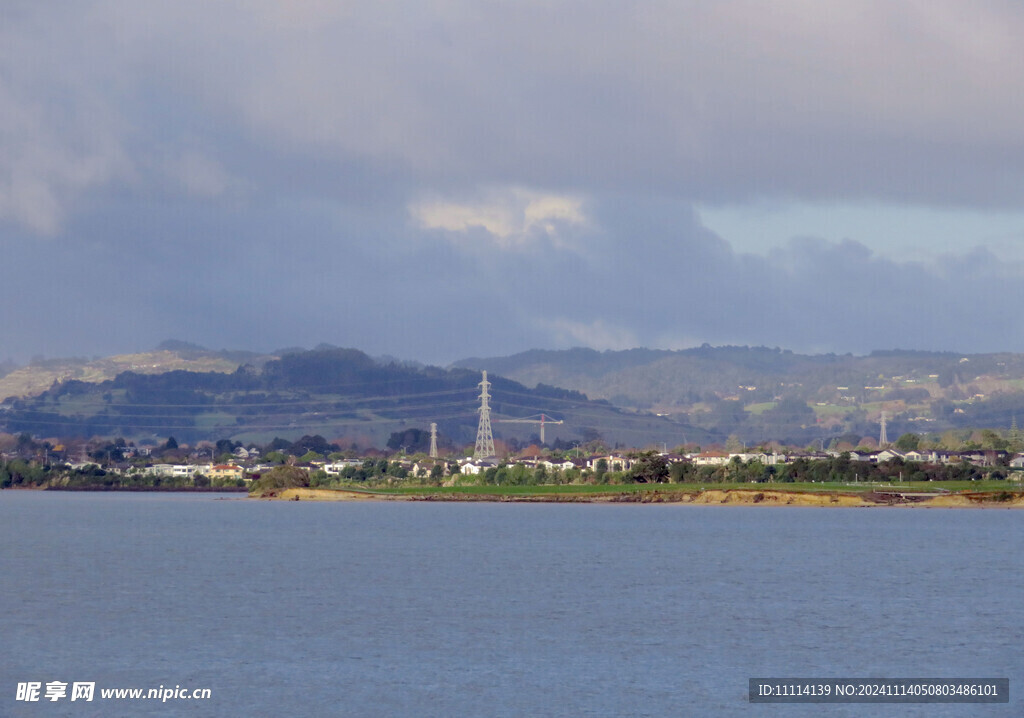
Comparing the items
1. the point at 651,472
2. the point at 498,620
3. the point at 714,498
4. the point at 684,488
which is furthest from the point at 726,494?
the point at 498,620

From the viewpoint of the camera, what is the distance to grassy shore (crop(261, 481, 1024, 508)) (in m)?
130

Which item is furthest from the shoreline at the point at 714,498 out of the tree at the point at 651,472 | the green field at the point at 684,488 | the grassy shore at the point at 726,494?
the tree at the point at 651,472

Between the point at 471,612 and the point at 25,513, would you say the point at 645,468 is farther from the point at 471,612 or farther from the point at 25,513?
the point at 471,612

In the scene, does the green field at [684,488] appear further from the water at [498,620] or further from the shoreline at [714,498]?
the water at [498,620]

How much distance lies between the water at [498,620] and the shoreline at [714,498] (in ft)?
143

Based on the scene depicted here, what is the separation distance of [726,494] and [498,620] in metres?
107

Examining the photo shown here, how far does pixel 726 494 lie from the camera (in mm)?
147250

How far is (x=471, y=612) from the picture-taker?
1811 inches

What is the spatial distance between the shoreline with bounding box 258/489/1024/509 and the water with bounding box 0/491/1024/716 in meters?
43.6

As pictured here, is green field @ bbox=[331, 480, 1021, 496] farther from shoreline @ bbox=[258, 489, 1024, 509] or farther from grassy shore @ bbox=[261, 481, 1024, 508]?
shoreline @ bbox=[258, 489, 1024, 509]

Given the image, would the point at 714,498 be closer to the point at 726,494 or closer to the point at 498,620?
the point at 726,494

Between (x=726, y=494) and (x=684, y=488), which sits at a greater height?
(x=684, y=488)

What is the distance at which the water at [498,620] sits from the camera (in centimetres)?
3136

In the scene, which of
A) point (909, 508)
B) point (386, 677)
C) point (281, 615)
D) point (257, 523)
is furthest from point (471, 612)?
point (909, 508)
